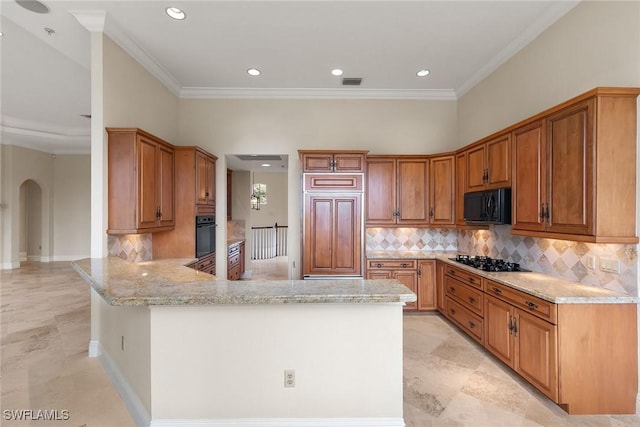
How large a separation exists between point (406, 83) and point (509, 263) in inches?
115

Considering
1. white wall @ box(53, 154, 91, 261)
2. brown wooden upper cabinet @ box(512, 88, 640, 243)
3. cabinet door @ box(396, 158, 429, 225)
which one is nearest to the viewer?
brown wooden upper cabinet @ box(512, 88, 640, 243)

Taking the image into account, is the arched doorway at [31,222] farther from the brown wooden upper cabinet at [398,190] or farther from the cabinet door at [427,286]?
the cabinet door at [427,286]

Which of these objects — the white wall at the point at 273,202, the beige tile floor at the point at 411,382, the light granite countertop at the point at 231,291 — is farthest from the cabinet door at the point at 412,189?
the white wall at the point at 273,202

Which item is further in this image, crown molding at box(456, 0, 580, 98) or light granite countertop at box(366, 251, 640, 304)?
crown molding at box(456, 0, 580, 98)

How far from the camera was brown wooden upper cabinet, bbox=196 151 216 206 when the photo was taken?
163 inches

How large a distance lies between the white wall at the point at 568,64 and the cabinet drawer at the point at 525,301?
1808 mm

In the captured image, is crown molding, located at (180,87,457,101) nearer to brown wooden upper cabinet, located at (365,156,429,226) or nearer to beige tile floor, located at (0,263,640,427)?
brown wooden upper cabinet, located at (365,156,429,226)

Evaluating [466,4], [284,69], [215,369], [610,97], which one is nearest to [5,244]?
[284,69]

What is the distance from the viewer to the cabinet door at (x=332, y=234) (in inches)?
168

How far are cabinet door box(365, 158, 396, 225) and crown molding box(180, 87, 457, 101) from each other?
1.14 metres

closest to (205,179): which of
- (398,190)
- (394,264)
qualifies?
(398,190)

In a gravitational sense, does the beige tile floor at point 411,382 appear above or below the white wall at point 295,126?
below

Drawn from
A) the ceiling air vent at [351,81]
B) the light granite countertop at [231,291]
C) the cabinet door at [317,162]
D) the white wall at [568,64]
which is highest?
the ceiling air vent at [351,81]

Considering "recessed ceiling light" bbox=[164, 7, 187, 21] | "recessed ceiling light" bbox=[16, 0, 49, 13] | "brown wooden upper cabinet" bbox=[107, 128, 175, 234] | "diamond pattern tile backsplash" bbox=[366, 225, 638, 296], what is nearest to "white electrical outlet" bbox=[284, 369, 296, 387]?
"brown wooden upper cabinet" bbox=[107, 128, 175, 234]
